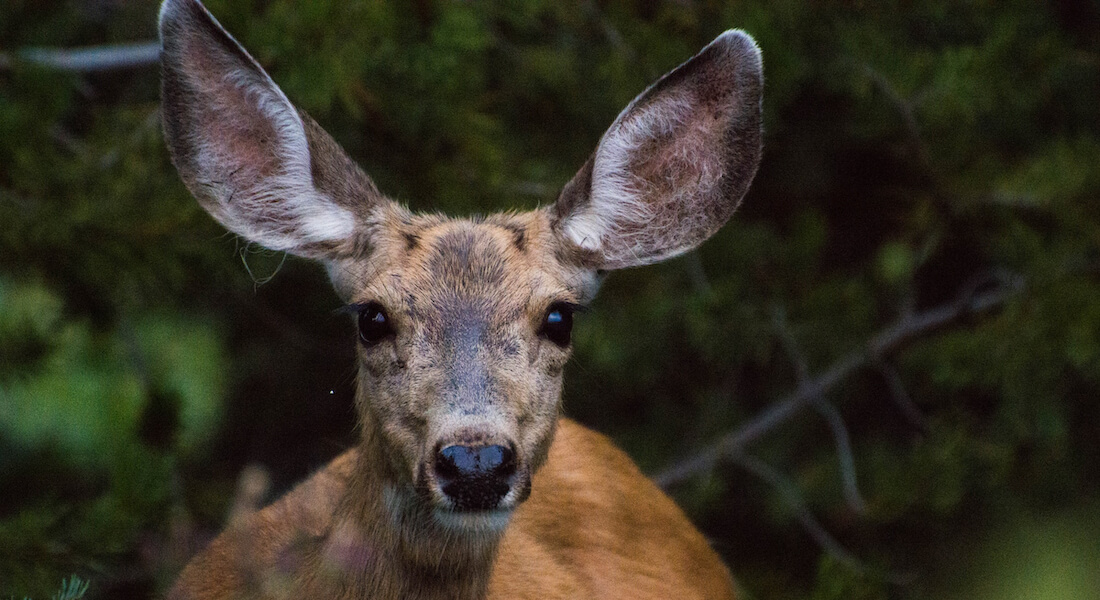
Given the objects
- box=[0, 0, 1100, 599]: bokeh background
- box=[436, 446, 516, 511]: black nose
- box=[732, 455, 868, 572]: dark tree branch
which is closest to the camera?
box=[436, 446, 516, 511]: black nose

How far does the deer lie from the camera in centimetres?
313

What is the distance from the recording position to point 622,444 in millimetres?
6660

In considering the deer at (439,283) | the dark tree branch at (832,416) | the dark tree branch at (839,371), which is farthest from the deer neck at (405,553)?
the dark tree branch at (839,371)

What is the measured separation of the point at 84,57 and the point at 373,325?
6.81ft

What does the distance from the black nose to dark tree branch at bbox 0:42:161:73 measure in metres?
2.21

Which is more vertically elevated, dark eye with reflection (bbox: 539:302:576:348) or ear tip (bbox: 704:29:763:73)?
ear tip (bbox: 704:29:763:73)

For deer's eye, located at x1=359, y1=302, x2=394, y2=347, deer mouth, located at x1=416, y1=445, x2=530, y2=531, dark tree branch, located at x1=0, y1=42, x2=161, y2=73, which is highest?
dark tree branch, located at x1=0, y1=42, x2=161, y2=73

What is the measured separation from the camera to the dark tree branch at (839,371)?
6203 millimetres

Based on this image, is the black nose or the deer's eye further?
the deer's eye

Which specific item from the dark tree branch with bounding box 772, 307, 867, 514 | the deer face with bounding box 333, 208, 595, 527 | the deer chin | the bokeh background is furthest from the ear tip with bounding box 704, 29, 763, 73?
the dark tree branch with bounding box 772, 307, 867, 514

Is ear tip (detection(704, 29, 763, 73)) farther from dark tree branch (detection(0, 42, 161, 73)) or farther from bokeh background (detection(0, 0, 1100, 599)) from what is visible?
dark tree branch (detection(0, 42, 161, 73))

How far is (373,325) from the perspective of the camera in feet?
10.9

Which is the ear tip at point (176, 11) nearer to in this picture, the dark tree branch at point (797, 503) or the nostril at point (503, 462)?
the nostril at point (503, 462)

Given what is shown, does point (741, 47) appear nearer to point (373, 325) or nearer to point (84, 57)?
point (373, 325)
